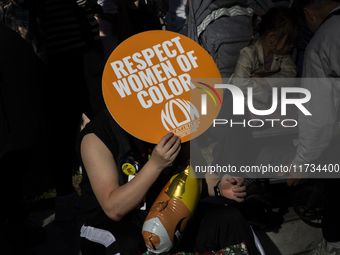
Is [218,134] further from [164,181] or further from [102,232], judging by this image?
[102,232]

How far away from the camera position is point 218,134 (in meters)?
2.80

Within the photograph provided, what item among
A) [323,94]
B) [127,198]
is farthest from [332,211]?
[127,198]

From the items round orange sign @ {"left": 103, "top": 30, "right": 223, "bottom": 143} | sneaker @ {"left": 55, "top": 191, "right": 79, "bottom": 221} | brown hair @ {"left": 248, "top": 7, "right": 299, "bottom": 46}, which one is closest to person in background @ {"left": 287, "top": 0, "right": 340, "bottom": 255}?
brown hair @ {"left": 248, "top": 7, "right": 299, "bottom": 46}

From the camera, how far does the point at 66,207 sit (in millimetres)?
2262

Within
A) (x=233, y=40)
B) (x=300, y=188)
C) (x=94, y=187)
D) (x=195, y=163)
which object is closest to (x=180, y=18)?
(x=233, y=40)

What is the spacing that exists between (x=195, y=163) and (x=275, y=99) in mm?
1193

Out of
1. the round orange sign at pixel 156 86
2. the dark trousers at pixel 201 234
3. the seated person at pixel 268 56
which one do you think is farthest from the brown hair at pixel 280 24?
the dark trousers at pixel 201 234

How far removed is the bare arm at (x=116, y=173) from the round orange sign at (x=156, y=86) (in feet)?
0.28

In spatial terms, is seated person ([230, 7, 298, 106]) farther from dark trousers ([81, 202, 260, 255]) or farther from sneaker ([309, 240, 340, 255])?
dark trousers ([81, 202, 260, 255])

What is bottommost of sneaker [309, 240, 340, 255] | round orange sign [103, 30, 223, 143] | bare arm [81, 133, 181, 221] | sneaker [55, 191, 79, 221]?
sneaker [309, 240, 340, 255]

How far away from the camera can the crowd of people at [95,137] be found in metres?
1.38

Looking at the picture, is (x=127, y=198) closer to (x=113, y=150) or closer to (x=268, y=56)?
(x=113, y=150)

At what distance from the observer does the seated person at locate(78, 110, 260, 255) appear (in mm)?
1306

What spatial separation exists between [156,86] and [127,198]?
454mm
